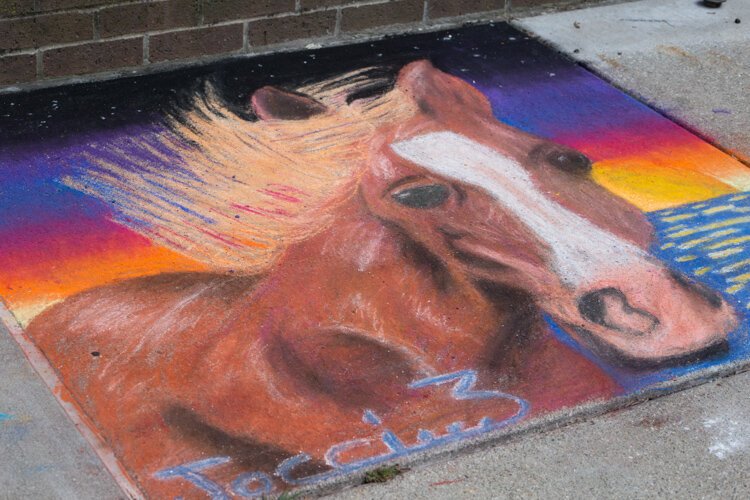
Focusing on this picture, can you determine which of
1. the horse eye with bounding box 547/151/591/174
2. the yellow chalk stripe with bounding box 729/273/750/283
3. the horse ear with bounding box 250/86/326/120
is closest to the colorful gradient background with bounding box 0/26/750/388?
the horse eye with bounding box 547/151/591/174

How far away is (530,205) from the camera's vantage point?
431cm

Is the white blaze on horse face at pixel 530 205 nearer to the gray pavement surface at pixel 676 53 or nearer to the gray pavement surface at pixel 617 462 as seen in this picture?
the gray pavement surface at pixel 617 462

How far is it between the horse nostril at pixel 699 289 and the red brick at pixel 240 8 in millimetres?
2431

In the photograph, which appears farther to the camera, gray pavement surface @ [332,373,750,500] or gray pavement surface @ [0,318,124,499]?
gray pavement surface @ [332,373,750,500]

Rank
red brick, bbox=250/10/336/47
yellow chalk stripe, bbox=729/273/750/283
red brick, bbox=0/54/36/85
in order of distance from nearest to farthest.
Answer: yellow chalk stripe, bbox=729/273/750/283, red brick, bbox=0/54/36/85, red brick, bbox=250/10/336/47

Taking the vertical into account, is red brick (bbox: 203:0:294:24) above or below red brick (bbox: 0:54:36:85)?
above

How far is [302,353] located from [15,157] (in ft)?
5.55

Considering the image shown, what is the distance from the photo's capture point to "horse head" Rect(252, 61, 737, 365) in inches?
146

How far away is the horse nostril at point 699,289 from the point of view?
3.83m

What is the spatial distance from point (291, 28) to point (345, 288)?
6.79 ft

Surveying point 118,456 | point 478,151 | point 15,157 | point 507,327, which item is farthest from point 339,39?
point 118,456

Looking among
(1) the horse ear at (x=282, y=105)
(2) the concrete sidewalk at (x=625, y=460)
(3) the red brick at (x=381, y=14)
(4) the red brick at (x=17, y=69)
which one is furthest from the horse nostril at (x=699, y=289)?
(4) the red brick at (x=17, y=69)
